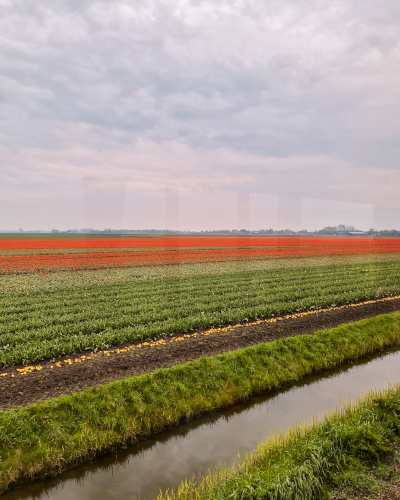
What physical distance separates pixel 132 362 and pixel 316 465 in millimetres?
6228

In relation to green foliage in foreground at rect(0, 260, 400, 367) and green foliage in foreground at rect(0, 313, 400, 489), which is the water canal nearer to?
green foliage in foreground at rect(0, 313, 400, 489)

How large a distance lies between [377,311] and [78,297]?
1772 centimetres

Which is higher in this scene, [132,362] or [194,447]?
[132,362]

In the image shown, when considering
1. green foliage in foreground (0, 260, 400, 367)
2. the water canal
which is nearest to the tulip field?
green foliage in foreground (0, 260, 400, 367)

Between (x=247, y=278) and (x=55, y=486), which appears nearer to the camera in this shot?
(x=55, y=486)

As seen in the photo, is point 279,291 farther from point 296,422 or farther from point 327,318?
point 296,422

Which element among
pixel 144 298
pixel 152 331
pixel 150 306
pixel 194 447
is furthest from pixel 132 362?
pixel 144 298

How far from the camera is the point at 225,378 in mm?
9797

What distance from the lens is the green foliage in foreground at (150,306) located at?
465 inches

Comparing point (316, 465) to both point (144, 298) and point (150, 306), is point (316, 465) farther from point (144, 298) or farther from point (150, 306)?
point (144, 298)

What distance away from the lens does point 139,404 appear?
824 centimetres

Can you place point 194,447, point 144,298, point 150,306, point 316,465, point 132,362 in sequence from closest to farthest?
point 316,465
point 194,447
point 132,362
point 150,306
point 144,298

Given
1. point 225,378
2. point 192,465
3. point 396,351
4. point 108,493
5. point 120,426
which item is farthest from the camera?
point 396,351

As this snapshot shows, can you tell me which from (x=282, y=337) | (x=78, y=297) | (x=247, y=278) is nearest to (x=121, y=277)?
(x=78, y=297)
